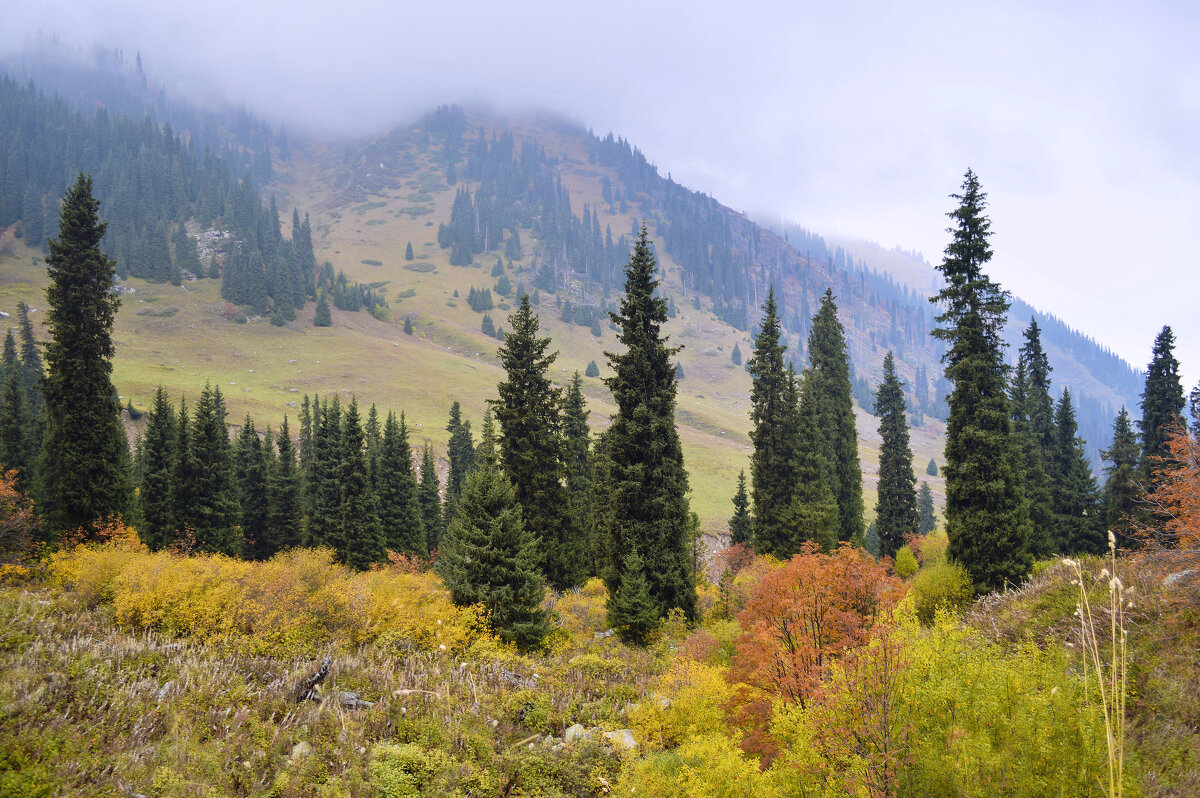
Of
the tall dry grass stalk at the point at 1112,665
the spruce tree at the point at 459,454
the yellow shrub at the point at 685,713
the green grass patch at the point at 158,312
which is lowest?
the spruce tree at the point at 459,454

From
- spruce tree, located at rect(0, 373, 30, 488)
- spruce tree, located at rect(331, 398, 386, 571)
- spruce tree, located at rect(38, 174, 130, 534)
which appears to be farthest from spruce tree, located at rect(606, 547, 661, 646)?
spruce tree, located at rect(0, 373, 30, 488)

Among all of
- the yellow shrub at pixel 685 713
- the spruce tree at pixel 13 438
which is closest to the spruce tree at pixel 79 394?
the spruce tree at pixel 13 438

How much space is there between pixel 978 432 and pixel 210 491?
46139mm

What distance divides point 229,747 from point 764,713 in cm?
1060

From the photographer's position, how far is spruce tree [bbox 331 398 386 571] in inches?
1615

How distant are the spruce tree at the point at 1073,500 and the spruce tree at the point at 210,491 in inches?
2319

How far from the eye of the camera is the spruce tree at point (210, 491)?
1447 inches

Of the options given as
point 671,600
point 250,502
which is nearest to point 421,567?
point 250,502

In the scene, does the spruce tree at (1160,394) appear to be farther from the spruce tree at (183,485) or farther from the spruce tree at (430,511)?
the spruce tree at (183,485)

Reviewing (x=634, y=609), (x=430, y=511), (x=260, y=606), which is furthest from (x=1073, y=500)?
(x=430, y=511)

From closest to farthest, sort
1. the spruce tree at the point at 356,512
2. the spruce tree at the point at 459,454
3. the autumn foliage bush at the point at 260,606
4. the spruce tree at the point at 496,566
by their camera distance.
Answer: the autumn foliage bush at the point at 260,606 < the spruce tree at the point at 496,566 < the spruce tree at the point at 356,512 < the spruce tree at the point at 459,454

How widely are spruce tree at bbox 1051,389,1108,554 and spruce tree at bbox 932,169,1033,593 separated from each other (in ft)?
72.1

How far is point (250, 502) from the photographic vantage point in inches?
1922

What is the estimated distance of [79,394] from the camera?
1067 inches
